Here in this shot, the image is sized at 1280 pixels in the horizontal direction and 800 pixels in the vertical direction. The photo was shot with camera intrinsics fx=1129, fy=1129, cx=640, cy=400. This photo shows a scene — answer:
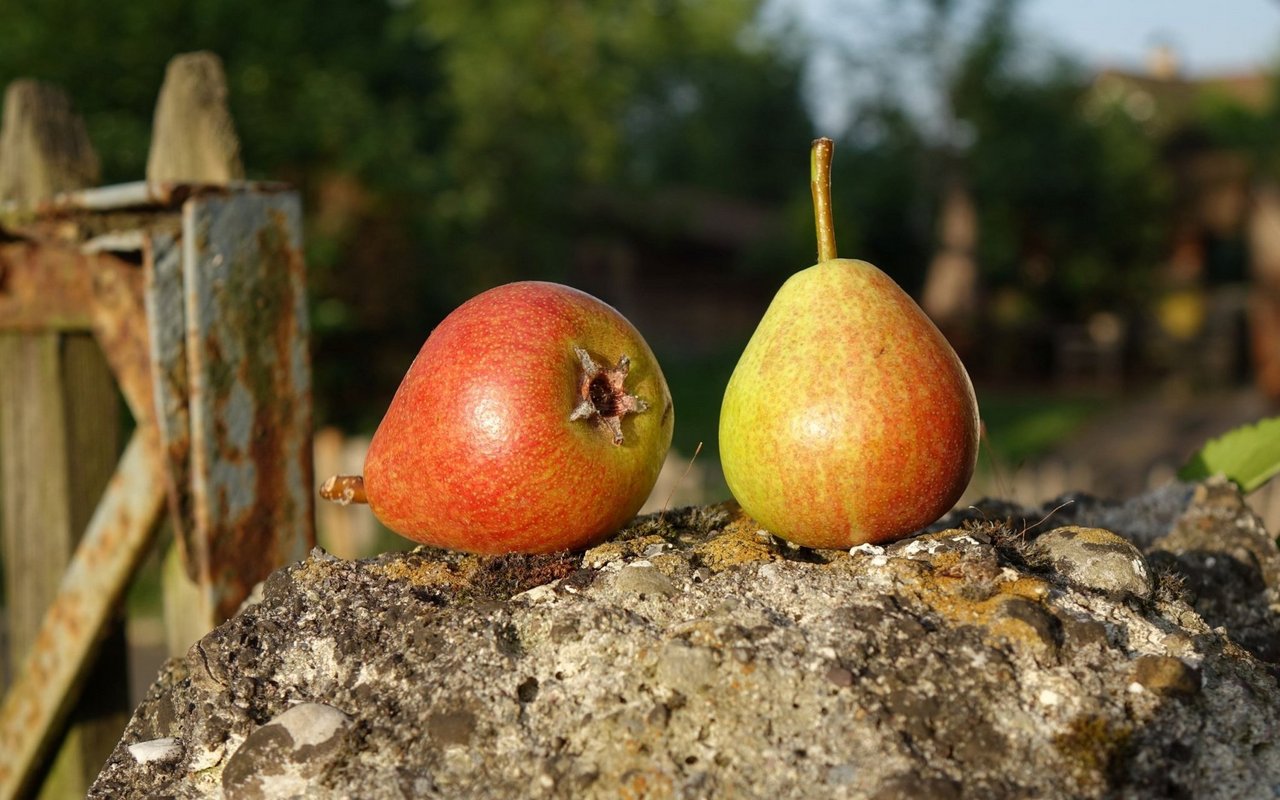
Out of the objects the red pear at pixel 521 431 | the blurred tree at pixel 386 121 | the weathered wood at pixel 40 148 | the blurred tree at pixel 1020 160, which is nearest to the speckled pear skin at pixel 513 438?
the red pear at pixel 521 431

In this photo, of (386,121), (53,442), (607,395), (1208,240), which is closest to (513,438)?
(607,395)

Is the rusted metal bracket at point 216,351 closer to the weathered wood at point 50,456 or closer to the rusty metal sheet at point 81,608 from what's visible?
the rusty metal sheet at point 81,608

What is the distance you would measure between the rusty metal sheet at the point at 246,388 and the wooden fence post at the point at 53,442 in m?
0.75

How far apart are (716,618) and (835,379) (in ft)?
1.11

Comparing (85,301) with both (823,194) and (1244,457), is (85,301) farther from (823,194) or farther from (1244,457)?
(1244,457)

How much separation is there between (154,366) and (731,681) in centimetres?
145

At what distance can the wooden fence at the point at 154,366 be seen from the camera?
7.13 feet

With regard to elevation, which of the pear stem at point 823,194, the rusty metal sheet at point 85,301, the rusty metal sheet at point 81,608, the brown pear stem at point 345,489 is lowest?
the rusty metal sheet at point 81,608

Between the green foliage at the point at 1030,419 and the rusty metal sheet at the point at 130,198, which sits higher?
the rusty metal sheet at the point at 130,198

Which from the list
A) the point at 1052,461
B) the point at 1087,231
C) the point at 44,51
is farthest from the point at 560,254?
the point at 1087,231

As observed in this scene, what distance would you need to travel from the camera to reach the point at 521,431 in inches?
57.2

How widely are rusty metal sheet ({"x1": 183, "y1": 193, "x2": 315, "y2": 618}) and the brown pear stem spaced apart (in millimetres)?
616

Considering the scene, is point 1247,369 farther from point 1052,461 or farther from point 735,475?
point 735,475

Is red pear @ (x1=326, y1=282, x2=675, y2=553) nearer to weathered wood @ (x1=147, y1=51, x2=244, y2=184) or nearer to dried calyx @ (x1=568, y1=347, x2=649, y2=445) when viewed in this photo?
dried calyx @ (x1=568, y1=347, x2=649, y2=445)
